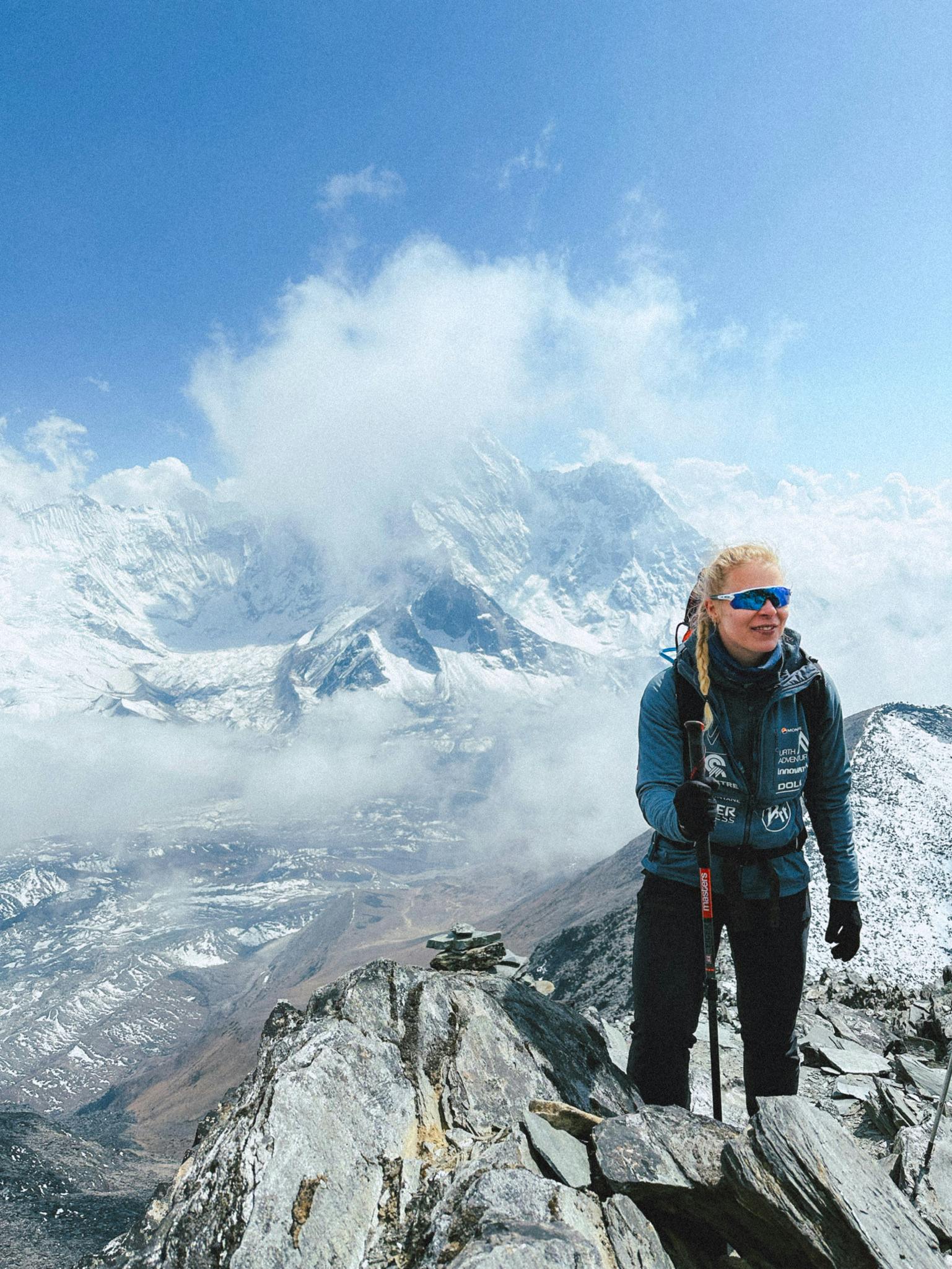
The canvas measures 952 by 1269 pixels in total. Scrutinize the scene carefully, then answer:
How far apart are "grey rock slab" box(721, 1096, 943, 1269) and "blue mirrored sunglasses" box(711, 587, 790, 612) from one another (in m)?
4.14

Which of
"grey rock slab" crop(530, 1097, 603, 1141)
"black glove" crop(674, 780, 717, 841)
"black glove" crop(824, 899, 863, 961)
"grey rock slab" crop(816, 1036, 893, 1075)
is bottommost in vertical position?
"grey rock slab" crop(816, 1036, 893, 1075)

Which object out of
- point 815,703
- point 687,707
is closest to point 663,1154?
point 687,707

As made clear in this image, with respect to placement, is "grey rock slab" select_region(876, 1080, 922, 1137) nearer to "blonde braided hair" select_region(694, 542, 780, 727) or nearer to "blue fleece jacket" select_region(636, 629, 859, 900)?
"blue fleece jacket" select_region(636, 629, 859, 900)

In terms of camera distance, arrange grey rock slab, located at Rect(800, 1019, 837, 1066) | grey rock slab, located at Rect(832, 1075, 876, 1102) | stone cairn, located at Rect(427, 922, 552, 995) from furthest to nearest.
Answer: stone cairn, located at Rect(427, 922, 552, 995) < grey rock slab, located at Rect(800, 1019, 837, 1066) < grey rock slab, located at Rect(832, 1075, 876, 1102)

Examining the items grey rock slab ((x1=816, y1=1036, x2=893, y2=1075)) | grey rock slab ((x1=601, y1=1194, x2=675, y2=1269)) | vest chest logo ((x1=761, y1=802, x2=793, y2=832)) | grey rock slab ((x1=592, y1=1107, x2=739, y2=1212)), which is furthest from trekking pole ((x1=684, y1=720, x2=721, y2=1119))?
grey rock slab ((x1=816, y1=1036, x2=893, y2=1075))

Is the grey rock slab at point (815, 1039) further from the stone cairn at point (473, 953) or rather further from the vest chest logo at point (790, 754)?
the vest chest logo at point (790, 754)

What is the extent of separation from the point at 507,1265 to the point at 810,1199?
2227mm

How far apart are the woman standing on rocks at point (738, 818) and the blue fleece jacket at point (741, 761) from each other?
0.01 m

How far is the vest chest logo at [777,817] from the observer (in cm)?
657

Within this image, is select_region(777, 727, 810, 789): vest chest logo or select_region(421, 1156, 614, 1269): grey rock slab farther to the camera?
select_region(777, 727, 810, 789): vest chest logo

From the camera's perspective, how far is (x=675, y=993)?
258 inches

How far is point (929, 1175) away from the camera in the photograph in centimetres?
654

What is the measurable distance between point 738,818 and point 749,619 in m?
1.90

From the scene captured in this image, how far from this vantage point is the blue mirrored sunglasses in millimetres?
6461
